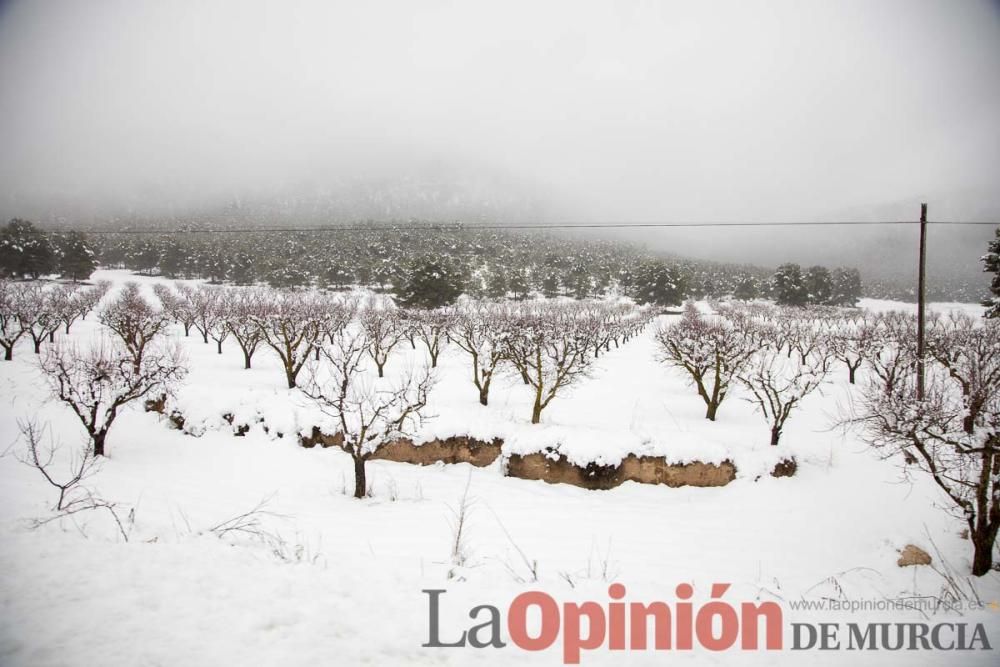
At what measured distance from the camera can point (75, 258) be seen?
72562 mm

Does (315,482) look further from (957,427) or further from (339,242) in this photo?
(339,242)

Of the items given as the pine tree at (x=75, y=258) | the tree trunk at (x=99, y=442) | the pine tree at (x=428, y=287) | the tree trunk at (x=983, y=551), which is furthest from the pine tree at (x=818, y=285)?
the pine tree at (x=75, y=258)

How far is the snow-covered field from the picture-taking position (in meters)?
5.04

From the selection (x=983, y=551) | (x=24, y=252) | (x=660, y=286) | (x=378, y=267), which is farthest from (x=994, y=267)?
(x=24, y=252)

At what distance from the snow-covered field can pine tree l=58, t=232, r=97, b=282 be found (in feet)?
226

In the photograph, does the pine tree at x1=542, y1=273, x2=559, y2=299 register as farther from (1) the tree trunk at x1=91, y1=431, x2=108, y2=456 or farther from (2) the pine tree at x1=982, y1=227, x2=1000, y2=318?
(1) the tree trunk at x1=91, y1=431, x2=108, y2=456

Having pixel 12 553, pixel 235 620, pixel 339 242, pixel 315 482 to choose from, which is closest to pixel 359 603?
pixel 235 620

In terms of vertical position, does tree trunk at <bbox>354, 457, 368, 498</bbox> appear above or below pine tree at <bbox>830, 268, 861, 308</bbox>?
below

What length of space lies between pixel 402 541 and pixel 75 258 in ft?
326

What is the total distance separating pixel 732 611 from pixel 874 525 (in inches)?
352

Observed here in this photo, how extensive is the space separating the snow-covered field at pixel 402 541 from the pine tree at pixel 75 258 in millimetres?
68994

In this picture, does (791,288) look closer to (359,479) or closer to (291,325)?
(291,325)

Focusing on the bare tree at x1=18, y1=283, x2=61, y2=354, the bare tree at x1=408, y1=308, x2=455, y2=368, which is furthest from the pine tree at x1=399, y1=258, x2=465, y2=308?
the bare tree at x1=18, y1=283, x2=61, y2=354

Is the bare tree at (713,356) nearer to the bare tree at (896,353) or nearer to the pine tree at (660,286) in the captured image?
the bare tree at (896,353)
